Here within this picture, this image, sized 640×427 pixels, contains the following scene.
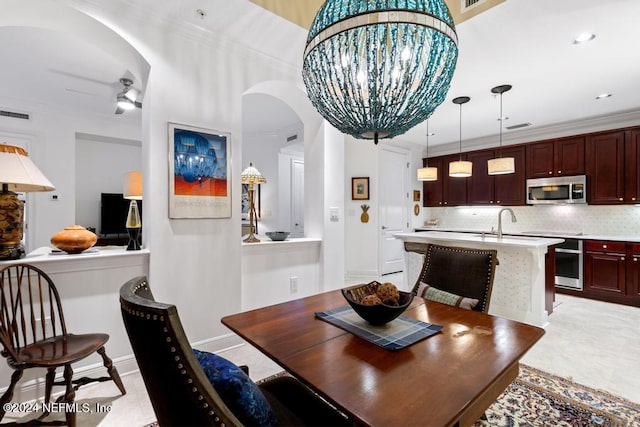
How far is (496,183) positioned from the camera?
559 cm

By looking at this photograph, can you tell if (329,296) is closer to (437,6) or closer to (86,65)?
(437,6)

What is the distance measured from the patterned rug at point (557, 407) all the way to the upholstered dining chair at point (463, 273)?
64cm

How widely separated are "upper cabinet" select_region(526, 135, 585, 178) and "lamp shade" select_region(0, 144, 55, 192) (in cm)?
627

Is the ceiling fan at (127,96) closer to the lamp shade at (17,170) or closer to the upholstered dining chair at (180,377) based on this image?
the lamp shade at (17,170)

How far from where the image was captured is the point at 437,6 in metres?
1.18

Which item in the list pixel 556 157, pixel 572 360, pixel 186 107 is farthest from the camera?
pixel 556 157

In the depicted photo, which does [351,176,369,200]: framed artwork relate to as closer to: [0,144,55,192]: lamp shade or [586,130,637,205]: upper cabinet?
[586,130,637,205]: upper cabinet

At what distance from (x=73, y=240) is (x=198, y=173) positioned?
95 cm


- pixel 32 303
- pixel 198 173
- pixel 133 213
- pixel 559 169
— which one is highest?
pixel 559 169

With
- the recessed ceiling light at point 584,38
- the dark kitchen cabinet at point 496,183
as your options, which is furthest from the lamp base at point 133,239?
the dark kitchen cabinet at point 496,183

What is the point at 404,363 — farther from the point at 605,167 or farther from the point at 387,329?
the point at 605,167

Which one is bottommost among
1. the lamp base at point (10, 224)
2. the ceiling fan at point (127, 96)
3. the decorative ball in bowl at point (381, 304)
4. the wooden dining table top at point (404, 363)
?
the wooden dining table top at point (404, 363)

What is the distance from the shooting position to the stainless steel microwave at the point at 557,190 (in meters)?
4.55

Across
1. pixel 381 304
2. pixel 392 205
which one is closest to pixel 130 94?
pixel 381 304
